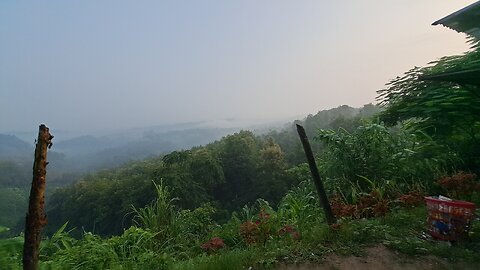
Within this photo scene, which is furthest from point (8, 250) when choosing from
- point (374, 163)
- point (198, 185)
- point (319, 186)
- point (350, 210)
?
point (198, 185)

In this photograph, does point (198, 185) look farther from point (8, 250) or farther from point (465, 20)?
point (8, 250)

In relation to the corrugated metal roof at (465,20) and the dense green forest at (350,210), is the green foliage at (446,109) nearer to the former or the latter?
the dense green forest at (350,210)

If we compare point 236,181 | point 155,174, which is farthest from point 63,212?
point 236,181

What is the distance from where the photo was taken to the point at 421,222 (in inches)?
180

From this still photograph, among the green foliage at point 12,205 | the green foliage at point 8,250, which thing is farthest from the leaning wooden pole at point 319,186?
the green foliage at point 12,205

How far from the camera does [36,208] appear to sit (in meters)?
2.04

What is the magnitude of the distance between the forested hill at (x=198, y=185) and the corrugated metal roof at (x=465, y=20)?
1990 cm

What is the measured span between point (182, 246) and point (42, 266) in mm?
1818

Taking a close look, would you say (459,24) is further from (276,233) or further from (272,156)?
(272,156)

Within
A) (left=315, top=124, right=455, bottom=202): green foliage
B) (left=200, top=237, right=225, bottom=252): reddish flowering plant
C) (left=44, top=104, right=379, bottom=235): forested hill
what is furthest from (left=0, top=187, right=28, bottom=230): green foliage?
(left=200, top=237, right=225, bottom=252): reddish flowering plant

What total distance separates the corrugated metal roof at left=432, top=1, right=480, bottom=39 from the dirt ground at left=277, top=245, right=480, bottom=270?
325cm

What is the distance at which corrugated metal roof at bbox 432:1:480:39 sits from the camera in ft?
15.4

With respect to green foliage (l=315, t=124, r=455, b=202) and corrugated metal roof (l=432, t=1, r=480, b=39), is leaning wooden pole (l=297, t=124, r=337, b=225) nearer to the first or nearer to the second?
green foliage (l=315, t=124, r=455, b=202)

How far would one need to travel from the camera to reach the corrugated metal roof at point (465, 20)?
15.4 feet
